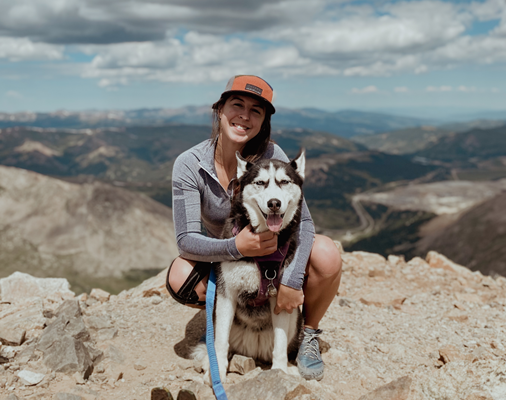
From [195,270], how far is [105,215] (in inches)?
6717

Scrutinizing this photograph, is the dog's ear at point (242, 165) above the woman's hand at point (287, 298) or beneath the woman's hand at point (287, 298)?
above

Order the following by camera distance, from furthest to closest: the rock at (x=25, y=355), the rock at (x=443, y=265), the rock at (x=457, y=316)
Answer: the rock at (x=443, y=265), the rock at (x=457, y=316), the rock at (x=25, y=355)

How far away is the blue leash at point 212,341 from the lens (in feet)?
15.0

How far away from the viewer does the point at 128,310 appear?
7594mm

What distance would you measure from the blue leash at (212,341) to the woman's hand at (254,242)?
34.2 inches

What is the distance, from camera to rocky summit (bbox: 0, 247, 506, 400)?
462 centimetres

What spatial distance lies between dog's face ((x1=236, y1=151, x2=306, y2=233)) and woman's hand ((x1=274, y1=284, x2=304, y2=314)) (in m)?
0.80

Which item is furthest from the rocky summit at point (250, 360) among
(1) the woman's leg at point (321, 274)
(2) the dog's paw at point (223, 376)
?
(1) the woman's leg at point (321, 274)

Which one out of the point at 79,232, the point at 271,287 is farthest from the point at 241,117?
the point at 79,232

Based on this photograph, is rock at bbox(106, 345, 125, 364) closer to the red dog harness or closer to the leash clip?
the red dog harness

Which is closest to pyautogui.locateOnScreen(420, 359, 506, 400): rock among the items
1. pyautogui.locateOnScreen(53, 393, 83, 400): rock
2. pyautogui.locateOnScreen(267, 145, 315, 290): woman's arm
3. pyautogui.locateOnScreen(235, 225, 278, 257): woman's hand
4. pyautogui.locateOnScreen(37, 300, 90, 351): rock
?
pyautogui.locateOnScreen(267, 145, 315, 290): woman's arm

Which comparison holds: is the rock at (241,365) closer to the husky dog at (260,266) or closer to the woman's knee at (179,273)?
the husky dog at (260,266)

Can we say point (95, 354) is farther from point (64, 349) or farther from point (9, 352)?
point (9, 352)

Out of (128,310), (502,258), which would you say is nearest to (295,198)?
(128,310)
